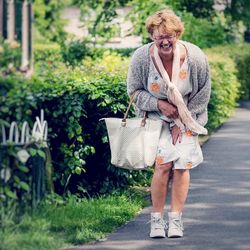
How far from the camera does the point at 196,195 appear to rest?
10.6 metres

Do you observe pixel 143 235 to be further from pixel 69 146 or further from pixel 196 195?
pixel 196 195

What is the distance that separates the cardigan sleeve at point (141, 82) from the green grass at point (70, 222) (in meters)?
0.96

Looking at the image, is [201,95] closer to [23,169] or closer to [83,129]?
[83,129]

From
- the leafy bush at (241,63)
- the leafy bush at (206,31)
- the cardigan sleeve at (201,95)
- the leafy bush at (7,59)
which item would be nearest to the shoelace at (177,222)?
the cardigan sleeve at (201,95)

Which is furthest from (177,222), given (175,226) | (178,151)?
(178,151)

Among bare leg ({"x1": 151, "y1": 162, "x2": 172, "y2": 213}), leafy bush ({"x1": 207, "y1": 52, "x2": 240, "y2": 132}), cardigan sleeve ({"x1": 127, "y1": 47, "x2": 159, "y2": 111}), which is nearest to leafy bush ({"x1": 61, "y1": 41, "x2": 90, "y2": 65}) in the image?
leafy bush ({"x1": 207, "y1": 52, "x2": 240, "y2": 132})

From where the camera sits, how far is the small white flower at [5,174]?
284 inches

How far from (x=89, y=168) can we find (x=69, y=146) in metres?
0.59

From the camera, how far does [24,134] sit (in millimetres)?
7516

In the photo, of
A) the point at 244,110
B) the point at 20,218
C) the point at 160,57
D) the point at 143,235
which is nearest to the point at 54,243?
the point at 20,218

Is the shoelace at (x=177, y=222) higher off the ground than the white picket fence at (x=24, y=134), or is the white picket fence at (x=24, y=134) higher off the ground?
the white picket fence at (x=24, y=134)

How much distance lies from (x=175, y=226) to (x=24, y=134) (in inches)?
63.0

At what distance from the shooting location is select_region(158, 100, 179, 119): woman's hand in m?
8.51

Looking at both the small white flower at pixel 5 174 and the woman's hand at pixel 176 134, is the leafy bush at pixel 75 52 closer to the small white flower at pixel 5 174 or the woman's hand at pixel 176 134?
the woman's hand at pixel 176 134
